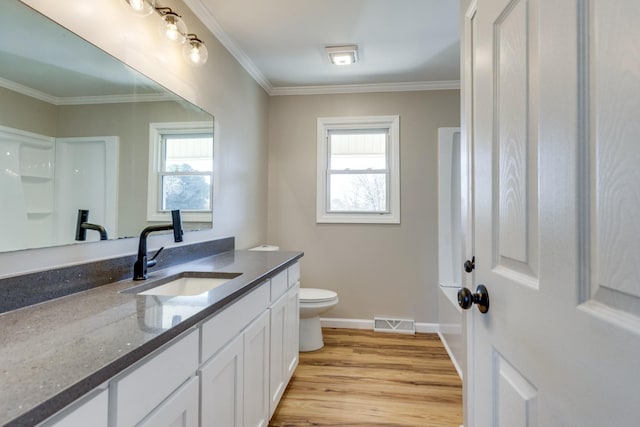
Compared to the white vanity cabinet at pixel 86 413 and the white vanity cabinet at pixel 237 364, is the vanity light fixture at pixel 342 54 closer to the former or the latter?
the white vanity cabinet at pixel 237 364

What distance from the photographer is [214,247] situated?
2.21 meters

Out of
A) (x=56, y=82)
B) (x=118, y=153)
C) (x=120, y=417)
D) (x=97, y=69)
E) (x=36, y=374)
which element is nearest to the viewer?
(x=36, y=374)

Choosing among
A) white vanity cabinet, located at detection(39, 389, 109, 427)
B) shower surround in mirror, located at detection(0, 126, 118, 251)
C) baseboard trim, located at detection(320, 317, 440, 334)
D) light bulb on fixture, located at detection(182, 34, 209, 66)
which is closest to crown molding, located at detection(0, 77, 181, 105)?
shower surround in mirror, located at detection(0, 126, 118, 251)

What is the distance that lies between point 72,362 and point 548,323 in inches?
35.6

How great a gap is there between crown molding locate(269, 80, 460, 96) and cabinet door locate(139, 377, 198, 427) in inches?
115

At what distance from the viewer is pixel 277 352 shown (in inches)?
72.8

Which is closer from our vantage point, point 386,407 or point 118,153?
point 118,153

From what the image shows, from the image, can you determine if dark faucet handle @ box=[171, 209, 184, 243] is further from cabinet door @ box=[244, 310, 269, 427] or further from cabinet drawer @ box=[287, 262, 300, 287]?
cabinet drawer @ box=[287, 262, 300, 287]

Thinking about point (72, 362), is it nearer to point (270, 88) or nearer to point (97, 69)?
point (97, 69)

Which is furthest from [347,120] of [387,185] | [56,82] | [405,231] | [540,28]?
[540,28]

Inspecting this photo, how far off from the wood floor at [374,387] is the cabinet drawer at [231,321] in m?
0.79

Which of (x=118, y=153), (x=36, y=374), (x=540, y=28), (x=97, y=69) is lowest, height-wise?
(x=36, y=374)

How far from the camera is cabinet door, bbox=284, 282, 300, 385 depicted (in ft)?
6.68

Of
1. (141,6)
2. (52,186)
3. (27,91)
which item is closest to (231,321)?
(52,186)
